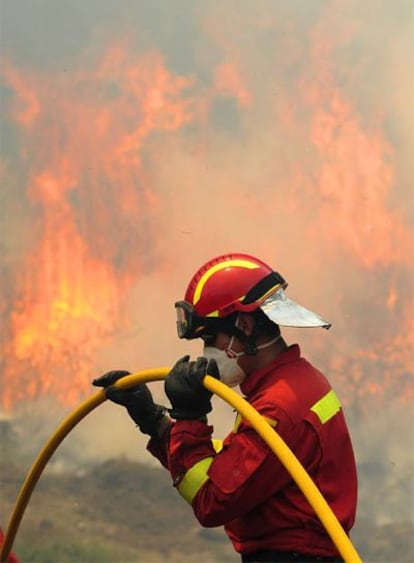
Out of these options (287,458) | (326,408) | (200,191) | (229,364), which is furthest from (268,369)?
(200,191)

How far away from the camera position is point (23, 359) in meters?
10.1

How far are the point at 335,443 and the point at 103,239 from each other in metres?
6.32

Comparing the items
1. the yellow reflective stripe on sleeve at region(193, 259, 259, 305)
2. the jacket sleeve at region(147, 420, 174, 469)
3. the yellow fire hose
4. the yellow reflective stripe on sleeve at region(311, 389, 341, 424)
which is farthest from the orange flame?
the yellow fire hose

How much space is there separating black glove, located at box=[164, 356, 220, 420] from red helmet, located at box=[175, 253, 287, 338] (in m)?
0.29

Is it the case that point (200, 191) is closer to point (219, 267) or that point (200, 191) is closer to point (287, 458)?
point (219, 267)

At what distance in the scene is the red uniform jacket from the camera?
3924 millimetres

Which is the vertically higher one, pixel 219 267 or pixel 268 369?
pixel 219 267

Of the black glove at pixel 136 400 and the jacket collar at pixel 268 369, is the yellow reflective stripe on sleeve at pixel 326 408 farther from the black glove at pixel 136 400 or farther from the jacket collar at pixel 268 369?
the black glove at pixel 136 400

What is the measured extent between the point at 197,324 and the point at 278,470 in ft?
2.55

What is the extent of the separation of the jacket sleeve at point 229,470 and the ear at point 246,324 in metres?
0.44

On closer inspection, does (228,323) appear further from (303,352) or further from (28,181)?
(28,181)

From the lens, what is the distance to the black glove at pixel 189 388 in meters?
4.00

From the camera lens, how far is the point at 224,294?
14.2 ft

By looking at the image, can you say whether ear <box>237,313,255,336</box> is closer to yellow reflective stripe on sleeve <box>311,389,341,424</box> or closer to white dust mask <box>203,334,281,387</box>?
white dust mask <box>203,334,281,387</box>
